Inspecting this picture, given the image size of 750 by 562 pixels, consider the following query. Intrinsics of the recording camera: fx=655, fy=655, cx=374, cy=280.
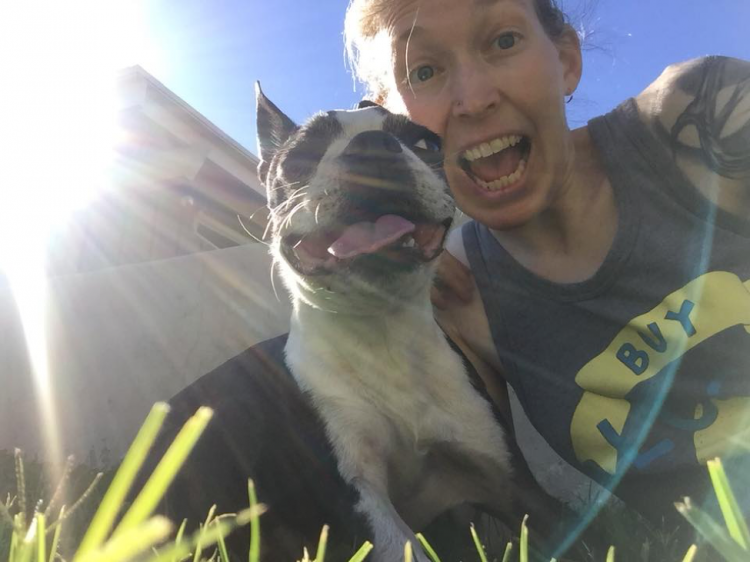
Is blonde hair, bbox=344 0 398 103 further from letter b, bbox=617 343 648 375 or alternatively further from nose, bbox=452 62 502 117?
letter b, bbox=617 343 648 375

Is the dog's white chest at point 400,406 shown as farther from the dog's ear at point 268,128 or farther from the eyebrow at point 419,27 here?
the eyebrow at point 419,27

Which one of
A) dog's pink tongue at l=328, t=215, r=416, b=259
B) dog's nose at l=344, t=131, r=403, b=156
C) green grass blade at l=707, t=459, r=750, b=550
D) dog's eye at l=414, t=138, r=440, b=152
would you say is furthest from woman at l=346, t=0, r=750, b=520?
green grass blade at l=707, t=459, r=750, b=550

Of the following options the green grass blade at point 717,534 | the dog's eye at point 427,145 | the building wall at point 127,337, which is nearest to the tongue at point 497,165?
the dog's eye at point 427,145

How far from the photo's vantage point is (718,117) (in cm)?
220

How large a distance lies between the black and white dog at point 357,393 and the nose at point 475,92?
11.4 inches

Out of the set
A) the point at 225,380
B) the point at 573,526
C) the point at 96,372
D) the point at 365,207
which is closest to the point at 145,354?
the point at 96,372

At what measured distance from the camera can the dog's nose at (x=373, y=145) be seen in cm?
258

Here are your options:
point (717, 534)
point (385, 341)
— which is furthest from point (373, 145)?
point (717, 534)

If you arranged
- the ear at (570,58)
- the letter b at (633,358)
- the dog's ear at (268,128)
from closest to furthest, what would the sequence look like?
the letter b at (633,358), the ear at (570,58), the dog's ear at (268,128)

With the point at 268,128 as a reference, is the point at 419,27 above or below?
above

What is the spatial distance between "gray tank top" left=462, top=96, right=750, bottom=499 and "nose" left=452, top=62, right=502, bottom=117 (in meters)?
0.52

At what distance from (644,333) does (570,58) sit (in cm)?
131

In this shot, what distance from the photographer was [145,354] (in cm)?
522

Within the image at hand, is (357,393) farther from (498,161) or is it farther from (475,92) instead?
(475,92)
